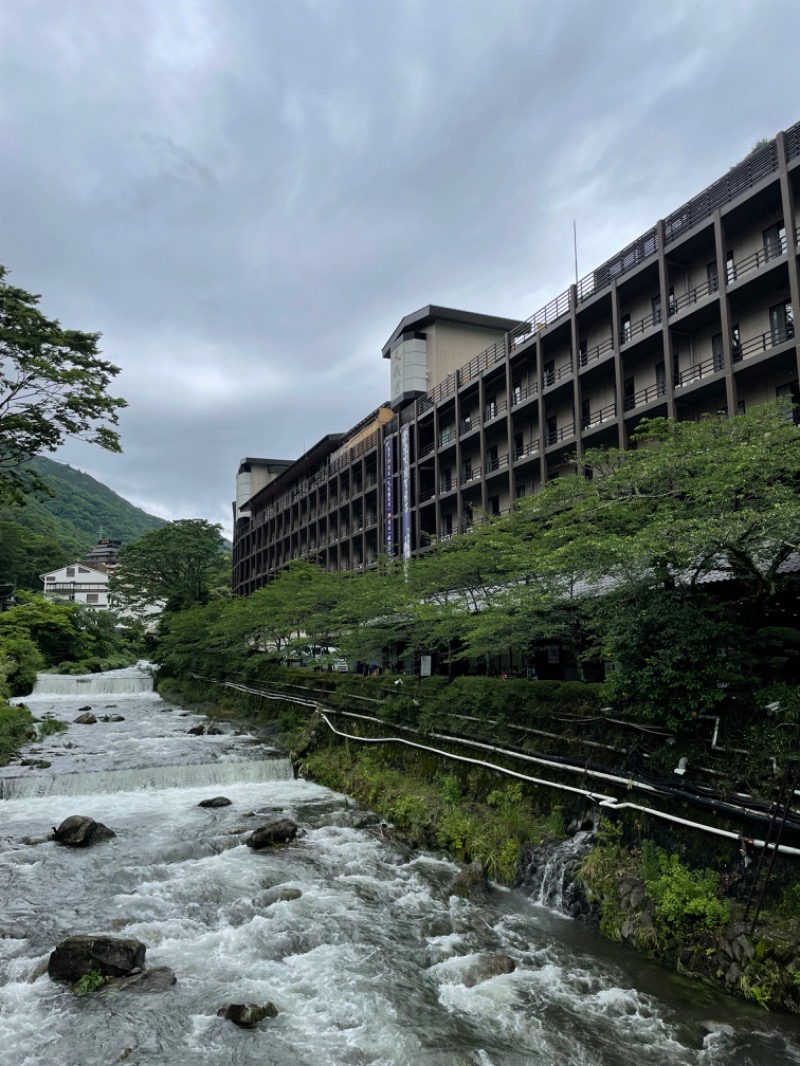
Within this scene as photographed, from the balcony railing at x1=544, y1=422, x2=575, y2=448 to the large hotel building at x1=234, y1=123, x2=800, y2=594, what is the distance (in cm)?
8

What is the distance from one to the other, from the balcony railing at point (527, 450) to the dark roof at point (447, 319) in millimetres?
17975

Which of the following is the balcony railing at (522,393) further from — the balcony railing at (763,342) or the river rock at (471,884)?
the river rock at (471,884)

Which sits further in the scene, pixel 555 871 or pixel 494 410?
pixel 494 410

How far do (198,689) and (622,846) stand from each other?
39916 mm

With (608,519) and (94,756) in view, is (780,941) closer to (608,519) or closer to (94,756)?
(608,519)

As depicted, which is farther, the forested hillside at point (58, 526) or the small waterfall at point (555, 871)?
the forested hillside at point (58, 526)

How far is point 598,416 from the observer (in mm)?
31719

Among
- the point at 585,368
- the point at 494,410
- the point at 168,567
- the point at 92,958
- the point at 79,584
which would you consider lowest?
the point at 92,958

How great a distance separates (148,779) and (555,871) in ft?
46.5

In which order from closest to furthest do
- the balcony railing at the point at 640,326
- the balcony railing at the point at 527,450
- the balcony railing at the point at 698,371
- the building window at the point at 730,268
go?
the building window at the point at 730,268, the balcony railing at the point at 698,371, the balcony railing at the point at 640,326, the balcony railing at the point at 527,450

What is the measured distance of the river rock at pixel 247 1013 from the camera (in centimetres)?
842

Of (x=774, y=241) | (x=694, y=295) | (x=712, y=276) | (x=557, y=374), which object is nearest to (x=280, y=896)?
(x=694, y=295)

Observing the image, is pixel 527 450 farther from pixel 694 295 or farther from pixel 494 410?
pixel 694 295

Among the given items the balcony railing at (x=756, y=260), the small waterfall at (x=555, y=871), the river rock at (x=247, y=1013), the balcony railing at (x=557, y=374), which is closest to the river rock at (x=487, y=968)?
the small waterfall at (x=555, y=871)
